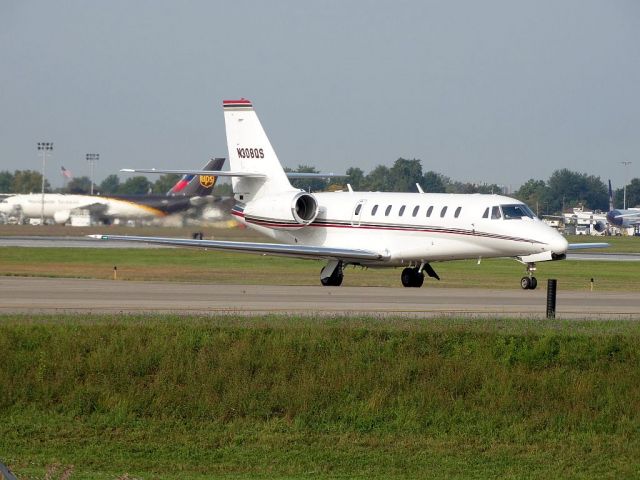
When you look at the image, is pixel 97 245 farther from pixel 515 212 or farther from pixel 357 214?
pixel 515 212

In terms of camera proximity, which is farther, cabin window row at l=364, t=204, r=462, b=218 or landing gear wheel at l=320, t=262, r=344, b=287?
landing gear wheel at l=320, t=262, r=344, b=287

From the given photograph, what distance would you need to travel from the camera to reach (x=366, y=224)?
38531mm

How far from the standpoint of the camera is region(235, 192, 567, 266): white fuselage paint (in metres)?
35.0

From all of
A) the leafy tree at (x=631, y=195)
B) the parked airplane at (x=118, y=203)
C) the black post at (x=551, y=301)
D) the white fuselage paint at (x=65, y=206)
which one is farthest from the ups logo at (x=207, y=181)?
the leafy tree at (x=631, y=195)

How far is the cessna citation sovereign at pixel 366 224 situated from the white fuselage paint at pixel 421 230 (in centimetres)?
3

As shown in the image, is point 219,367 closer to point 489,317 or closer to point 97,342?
point 97,342

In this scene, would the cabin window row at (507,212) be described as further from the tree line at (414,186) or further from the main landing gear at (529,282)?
the tree line at (414,186)

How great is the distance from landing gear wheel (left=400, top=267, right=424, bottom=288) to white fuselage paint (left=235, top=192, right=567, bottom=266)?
35 cm

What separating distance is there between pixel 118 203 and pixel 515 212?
49775 millimetres

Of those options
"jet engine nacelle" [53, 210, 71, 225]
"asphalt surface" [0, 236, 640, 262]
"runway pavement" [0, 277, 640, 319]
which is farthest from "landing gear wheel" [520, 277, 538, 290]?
"jet engine nacelle" [53, 210, 71, 225]

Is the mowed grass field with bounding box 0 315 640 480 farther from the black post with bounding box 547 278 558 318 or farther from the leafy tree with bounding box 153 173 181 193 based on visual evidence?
the leafy tree with bounding box 153 173 181 193

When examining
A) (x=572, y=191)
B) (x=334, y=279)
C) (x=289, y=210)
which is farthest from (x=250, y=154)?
(x=572, y=191)

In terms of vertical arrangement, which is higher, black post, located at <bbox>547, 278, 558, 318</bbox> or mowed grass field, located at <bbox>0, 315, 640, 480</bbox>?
black post, located at <bbox>547, 278, 558, 318</bbox>

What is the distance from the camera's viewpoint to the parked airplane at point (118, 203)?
77812mm
